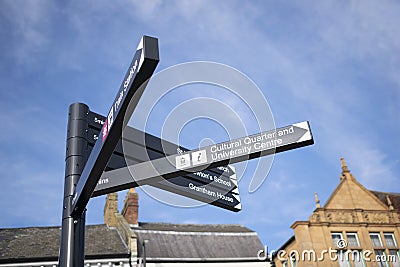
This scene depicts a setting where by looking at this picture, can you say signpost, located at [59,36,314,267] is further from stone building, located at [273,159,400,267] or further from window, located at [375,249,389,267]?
window, located at [375,249,389,267]

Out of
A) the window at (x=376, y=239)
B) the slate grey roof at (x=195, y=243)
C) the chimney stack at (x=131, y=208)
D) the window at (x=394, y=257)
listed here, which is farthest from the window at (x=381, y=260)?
the chimney stack at (x=131, y=208)

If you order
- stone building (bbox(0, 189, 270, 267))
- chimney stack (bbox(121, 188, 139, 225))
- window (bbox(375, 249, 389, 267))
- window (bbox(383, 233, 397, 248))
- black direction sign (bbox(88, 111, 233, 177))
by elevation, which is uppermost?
chimney stack (bbox(121, 188, 139, 225))

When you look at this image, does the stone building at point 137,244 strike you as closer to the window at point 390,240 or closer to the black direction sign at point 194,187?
the window at point 390,240

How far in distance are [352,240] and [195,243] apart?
8842 millimetres

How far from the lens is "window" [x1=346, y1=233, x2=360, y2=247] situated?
21.6 meters

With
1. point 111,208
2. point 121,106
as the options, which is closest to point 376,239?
point 111,208

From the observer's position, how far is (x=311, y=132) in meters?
3.46

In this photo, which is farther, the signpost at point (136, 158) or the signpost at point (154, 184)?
the signpost at point (154, 184)

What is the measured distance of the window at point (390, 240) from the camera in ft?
72.0

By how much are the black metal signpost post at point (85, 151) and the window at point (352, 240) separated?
65.3 ft

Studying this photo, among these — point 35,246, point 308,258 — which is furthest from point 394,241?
point 35,246

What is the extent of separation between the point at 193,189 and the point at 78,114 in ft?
4.96

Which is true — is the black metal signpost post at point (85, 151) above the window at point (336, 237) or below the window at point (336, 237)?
below

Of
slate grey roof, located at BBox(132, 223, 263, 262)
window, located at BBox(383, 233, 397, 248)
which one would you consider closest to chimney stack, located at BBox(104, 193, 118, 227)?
slate grey roof, located at BBox(132, 223, 263, 262)
